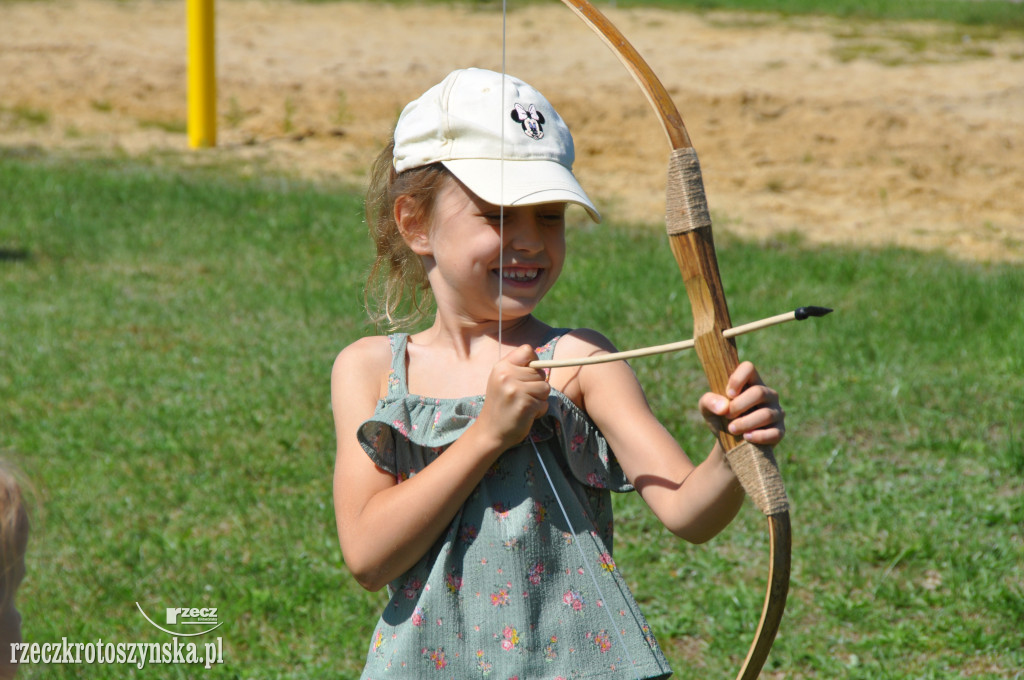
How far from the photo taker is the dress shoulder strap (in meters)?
2.01

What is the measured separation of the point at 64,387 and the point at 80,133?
6597 millimetres

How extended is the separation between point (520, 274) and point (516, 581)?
51cm

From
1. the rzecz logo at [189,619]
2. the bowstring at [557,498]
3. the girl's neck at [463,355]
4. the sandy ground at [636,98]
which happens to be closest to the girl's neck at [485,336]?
the girl's neck at [463,355]

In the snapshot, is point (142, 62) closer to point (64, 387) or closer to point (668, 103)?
point (64, 387)

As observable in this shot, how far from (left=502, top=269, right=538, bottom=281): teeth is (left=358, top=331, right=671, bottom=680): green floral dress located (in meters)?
0.21

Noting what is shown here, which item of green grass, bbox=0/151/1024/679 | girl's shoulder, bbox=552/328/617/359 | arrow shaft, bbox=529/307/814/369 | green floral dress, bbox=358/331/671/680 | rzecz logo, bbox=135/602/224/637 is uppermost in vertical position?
arrow shaft, bbox=529/307/814/369

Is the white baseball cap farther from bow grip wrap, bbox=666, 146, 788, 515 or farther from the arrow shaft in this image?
the arrow shaft

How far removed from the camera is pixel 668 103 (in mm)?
1874

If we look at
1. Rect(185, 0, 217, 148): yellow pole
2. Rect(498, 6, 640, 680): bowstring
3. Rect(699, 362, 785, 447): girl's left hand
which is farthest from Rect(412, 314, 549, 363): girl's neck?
Rect(185, 0, 217, 148): yellow pole

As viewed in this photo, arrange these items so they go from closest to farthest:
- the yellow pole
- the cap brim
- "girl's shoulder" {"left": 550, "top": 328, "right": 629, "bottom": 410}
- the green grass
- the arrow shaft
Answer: the arrow shaft → the cap brim → "girl's shoulder" {"left": 550, "top": 328, "right": 629, "bottom": 410} → the green grass → the yellow pole

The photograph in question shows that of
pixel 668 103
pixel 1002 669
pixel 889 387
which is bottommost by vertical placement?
pixel 1002 669

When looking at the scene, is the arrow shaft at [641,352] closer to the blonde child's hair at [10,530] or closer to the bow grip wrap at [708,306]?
the bow grip wrap at [708,306]

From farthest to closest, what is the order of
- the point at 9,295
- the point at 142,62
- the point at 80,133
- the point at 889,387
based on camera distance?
Result: the point at 142,62 → the point at 80,133 → the point at 9,295 → the point at 889,387

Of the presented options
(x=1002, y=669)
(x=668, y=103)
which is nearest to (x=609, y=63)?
(x=1002, y=669)
